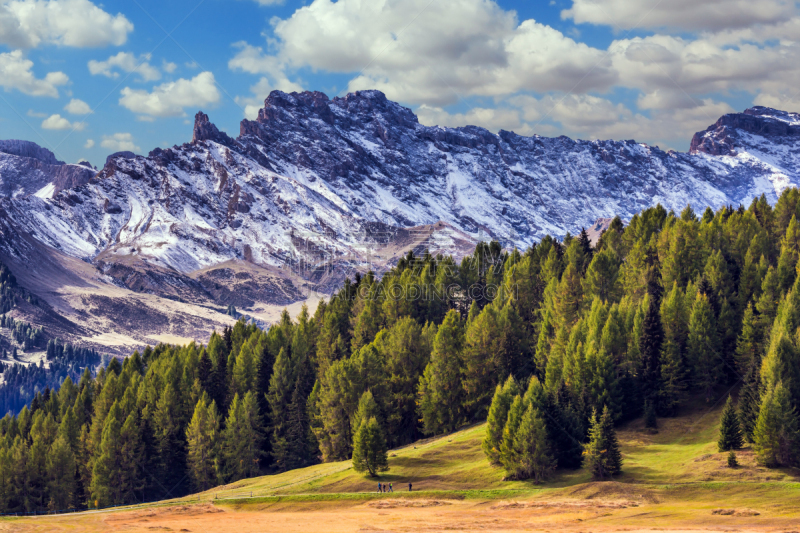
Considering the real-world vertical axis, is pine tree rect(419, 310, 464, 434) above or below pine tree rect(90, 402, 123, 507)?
above

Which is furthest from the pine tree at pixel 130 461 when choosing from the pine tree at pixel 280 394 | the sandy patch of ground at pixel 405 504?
the sandy patch of ground at pixel 405 504

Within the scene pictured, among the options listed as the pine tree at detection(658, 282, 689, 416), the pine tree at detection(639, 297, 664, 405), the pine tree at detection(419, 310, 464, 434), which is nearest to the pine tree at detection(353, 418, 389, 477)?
the pine tree at detection(419, 310, 464, 434)

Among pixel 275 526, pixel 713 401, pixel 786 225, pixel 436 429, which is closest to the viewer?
pixel 275 526

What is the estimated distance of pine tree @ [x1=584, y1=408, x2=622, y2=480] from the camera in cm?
7094

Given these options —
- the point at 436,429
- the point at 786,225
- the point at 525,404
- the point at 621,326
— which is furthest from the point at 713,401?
the point at 786,225

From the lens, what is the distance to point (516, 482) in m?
73.4

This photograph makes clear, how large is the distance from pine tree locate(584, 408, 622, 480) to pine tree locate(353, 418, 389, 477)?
2242 cm

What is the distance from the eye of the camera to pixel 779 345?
7369 centimetres

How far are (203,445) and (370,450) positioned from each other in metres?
31.4

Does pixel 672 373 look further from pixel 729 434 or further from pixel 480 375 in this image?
pixel 480 375

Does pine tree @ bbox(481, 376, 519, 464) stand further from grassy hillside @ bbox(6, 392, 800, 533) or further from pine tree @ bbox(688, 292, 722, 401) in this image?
pine tree @ bbox(688, 292, 722, 401)

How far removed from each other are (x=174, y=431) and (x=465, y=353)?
4453 cm

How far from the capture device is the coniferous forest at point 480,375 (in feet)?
253

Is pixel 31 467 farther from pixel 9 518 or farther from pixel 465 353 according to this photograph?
pixel 465 353
